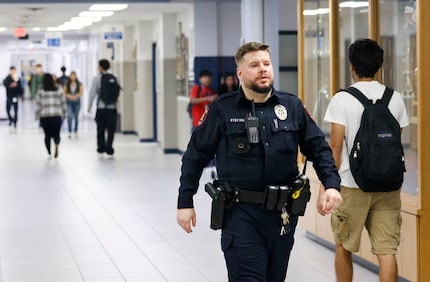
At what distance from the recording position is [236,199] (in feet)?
17.4

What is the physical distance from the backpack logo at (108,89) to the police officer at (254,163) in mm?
14381

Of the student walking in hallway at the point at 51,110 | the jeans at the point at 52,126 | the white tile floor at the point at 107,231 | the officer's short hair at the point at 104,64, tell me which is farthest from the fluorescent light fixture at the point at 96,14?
the white tile floor at the point at 107,231

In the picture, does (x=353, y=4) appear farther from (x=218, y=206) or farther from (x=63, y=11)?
(x=63, y=11)

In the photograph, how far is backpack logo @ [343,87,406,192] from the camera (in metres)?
6.30

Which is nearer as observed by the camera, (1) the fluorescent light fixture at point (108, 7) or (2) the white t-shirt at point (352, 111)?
(2) the white t-shirt at point (352, 111)

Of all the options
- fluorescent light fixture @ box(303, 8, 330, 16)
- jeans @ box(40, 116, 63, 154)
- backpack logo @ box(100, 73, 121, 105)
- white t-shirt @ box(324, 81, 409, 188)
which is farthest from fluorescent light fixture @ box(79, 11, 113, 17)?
white t-shirt @ box(324, 81, 409, 188)

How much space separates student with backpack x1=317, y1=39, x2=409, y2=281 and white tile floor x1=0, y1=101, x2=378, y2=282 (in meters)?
1.45

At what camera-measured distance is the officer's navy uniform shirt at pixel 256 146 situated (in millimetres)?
5273

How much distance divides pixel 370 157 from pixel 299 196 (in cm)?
113

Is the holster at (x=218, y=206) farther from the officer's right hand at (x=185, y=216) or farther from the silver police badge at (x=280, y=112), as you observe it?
the silver police badge at (x=280, y=112)

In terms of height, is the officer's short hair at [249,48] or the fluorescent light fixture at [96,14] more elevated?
the fluorescent light fixture at [96,14]

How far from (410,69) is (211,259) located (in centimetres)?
244

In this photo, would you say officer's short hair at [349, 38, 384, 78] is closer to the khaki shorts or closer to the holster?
the khaki shorts

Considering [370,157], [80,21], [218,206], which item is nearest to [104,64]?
[80,21]
